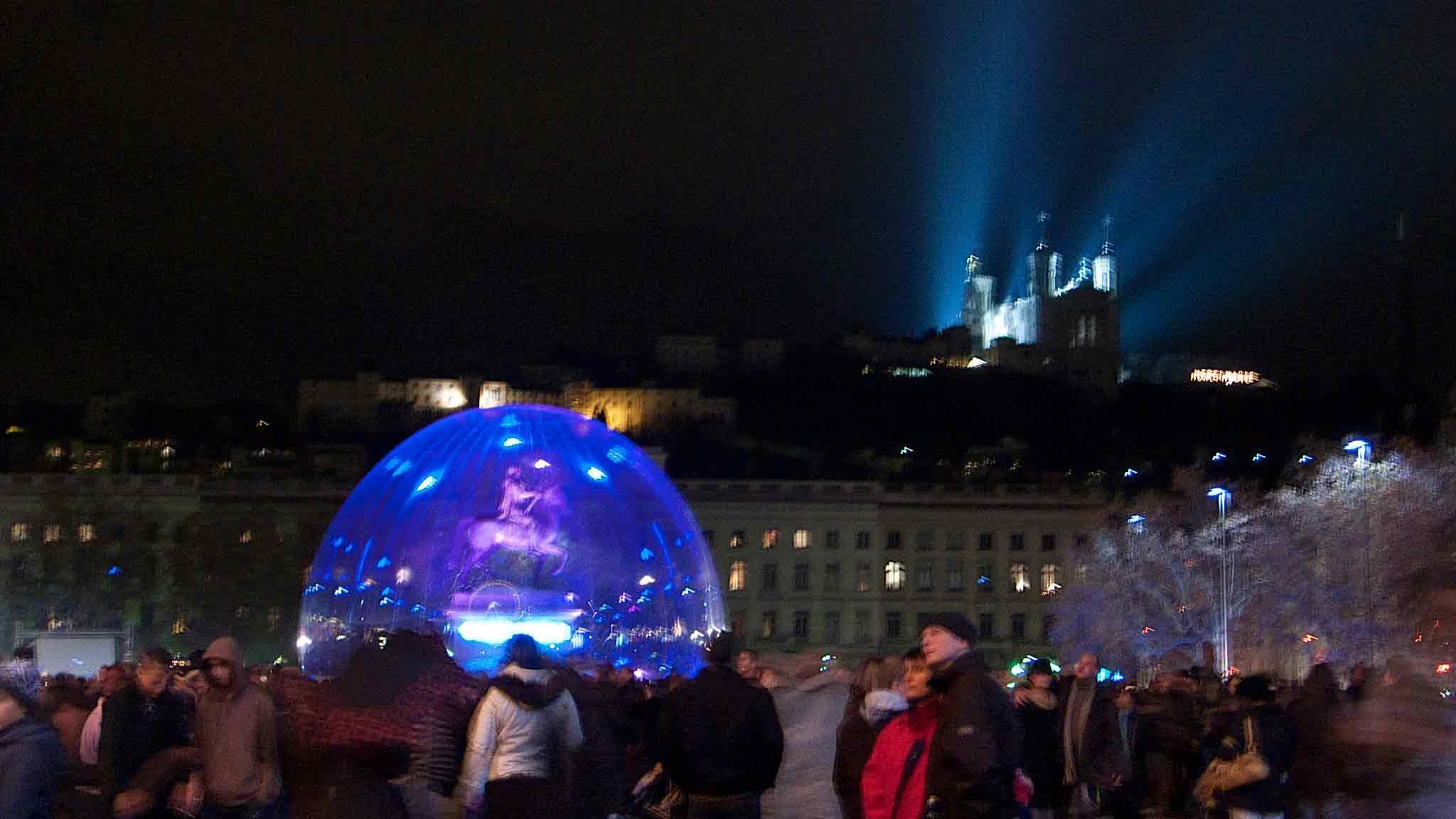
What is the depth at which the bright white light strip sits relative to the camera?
20.7m

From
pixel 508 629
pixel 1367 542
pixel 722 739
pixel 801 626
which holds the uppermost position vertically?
pixel 1367 542

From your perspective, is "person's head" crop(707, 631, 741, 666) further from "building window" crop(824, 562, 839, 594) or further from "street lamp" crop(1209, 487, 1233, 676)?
"building window" crop(824, 562, 839, 594)

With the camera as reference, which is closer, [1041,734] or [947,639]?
[947,639]

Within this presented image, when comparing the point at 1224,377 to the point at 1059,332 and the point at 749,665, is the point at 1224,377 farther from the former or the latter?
the point at 749,665

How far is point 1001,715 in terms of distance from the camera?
7289mm

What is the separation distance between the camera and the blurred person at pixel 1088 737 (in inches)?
549

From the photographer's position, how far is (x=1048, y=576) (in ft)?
302

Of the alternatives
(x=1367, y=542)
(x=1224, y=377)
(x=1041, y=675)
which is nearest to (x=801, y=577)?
(x=1367, y=542)

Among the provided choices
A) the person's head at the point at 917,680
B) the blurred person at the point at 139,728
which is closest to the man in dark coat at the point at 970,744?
the person's head at the point at 917,680

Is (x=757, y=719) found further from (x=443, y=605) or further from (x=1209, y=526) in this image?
(x=1209, y=526)

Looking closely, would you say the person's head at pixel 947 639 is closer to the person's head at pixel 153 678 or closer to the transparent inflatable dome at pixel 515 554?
the person's head at pixel 153 678

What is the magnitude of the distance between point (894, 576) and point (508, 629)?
2815 inches

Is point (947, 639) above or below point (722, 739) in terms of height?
above

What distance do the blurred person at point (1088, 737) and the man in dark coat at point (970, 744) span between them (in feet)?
22.2
